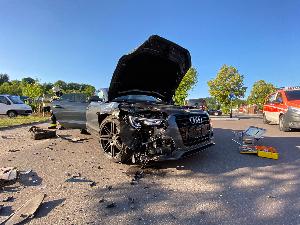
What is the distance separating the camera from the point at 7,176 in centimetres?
461

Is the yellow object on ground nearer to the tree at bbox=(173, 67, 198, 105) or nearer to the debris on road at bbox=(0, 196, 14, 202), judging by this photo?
the debris on road at bbox=(0, 196, 14, 202)

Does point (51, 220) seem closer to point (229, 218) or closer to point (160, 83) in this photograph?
point (229, 218)

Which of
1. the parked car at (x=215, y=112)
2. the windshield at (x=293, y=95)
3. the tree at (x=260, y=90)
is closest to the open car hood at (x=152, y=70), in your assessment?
the windshield at (x=293, y=95)

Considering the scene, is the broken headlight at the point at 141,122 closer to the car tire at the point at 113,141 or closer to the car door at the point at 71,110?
the car tire at the point at 113,141

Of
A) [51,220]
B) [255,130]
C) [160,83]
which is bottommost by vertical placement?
[51,220]

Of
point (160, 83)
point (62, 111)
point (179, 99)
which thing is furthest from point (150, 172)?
point (179, 99)

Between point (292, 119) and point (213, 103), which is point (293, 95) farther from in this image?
point (213, 103)

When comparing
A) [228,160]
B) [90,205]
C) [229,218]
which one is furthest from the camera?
[228,160]

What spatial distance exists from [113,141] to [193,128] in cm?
165

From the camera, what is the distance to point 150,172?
5.07 meters

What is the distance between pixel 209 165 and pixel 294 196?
1.84 m

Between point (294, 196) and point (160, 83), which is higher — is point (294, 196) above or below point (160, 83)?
below

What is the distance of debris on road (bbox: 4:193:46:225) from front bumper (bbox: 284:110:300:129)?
921 cm

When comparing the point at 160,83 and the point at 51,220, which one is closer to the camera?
the point at 51,220
